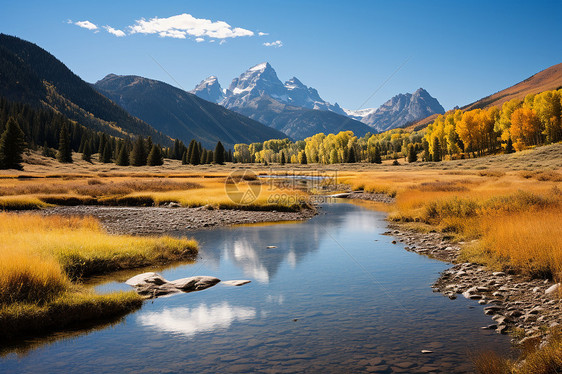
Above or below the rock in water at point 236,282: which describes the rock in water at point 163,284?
above

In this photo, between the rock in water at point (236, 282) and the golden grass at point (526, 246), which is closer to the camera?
the golden grass at point (526, 246)

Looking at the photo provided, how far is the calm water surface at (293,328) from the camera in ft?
27.9

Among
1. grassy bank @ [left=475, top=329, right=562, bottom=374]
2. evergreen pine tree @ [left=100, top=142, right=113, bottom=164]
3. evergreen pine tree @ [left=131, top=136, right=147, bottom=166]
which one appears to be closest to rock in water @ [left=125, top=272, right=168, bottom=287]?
grassy bank @ [left=475, top=329, right=562, bottom=374]

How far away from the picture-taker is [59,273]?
A: 38.3ft

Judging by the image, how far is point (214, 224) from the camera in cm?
2902

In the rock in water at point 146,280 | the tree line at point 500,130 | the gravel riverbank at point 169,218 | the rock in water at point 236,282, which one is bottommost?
the rock in water at point 236,282

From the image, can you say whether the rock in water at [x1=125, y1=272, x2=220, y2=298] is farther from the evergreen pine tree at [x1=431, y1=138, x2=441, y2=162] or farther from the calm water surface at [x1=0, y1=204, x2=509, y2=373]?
the evergreen pine tree at [x1=431, y1=138, x2=441, y2=162]

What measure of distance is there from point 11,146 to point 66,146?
36244 mm

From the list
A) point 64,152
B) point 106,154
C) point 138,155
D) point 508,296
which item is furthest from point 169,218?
point 106,154

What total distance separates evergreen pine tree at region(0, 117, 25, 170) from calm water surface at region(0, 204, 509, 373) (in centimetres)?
8399

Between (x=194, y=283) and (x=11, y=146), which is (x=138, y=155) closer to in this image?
(x=11, y=146)

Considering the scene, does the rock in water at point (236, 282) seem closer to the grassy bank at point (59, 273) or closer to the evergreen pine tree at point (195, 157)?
the grassy bank at point (59, 273)

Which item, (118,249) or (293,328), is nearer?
(293,328)

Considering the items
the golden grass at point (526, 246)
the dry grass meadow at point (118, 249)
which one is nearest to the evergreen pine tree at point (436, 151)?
the dry grass meadow at point (118, 249)
